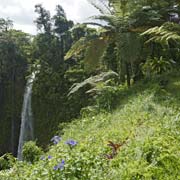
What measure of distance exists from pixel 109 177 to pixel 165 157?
0.46 meters

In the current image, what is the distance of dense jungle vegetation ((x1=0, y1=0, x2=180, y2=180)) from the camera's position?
10.4ft

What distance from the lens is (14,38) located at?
21828 millimetres

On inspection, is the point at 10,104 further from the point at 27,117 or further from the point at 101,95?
the point at 101,95

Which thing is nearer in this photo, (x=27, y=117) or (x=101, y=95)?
(x=101, y=95)

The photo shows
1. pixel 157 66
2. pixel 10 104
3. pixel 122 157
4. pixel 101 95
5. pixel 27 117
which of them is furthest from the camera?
pixel 10 104

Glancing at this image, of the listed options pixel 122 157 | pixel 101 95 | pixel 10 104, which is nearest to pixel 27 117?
pixel 10 104

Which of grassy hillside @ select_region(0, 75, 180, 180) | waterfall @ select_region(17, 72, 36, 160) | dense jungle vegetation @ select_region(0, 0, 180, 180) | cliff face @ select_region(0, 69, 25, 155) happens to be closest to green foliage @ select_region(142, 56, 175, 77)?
dense jungle vegetation @ select_region(0, 0, 180, 180)

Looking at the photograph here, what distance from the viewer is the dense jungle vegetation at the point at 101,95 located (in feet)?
10.4

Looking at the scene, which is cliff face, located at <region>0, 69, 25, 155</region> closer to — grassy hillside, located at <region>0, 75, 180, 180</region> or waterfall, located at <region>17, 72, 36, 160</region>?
waterfall, located at <region>17, 72, 36, 160</region>

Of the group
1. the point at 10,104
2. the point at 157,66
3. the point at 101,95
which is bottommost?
the point at 10,104

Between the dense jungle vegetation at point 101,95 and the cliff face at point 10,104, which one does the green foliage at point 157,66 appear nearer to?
the dense jungle vegetation at point 101,95

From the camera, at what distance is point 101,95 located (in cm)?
852

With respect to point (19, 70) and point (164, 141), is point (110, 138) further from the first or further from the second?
point (19, 70)

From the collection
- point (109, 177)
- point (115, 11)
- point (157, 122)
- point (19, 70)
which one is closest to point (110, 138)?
point (157, 122)
